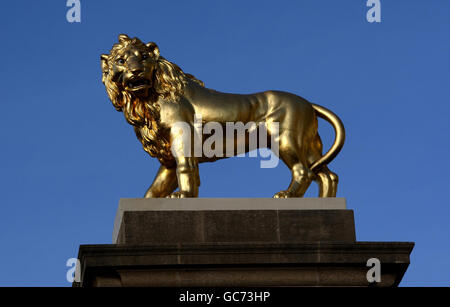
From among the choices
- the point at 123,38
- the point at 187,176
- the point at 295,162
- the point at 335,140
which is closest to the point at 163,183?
the point at 187,176

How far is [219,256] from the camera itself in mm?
9539

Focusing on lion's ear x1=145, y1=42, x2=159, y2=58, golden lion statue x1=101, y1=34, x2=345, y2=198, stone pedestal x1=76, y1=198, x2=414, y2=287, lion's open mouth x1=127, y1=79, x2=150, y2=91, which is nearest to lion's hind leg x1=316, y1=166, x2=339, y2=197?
golden lion statue x1=101, y1=34, x2=345, y2=198

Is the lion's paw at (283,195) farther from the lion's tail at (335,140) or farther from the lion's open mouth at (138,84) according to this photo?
the lion's open mouth at (138,84)

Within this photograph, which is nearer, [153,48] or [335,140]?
[335,140]

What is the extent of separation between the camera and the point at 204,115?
1120 cm

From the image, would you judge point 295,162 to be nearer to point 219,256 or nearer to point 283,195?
point 283,195

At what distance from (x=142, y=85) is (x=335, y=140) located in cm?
273

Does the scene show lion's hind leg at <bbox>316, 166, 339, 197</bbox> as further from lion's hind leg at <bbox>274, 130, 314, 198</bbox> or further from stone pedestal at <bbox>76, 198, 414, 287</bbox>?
stone pedestal at <bbox>76, 198, 414, 287</bbox>

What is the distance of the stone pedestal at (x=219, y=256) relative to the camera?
9.52 metres

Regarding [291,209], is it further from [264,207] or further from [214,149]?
[214,149]

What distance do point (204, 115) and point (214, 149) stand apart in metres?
0.48

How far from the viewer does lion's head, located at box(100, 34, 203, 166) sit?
11141 mm
